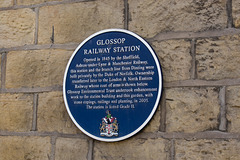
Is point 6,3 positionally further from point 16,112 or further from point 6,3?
point 16,112

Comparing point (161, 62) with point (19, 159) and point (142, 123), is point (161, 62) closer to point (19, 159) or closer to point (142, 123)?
point (142, 123)

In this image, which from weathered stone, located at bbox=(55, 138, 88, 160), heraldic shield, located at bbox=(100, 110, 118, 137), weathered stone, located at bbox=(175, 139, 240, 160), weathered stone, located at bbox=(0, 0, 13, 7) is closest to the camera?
weathered stone, located at bbox=(175, 139, 240, 160)

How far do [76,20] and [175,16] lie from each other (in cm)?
79

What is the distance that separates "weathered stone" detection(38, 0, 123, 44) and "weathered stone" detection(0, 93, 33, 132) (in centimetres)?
50

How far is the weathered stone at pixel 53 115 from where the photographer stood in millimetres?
2738

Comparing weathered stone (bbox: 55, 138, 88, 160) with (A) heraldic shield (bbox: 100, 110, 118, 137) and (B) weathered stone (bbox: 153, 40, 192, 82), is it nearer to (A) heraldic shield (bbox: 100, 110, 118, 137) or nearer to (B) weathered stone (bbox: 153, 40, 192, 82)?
(A) heraldic shield (bbox: 100, 110, 118, 137)

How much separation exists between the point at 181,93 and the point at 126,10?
0.75 m

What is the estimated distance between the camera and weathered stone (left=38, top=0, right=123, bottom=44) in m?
2.71

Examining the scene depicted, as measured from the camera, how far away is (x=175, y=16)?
8.24 feet

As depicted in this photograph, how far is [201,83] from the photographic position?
7.86 feet

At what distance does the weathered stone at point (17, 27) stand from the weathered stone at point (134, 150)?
1080mm

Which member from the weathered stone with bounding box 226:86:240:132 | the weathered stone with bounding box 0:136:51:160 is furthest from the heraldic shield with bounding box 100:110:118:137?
the weathered stone with bounding box 226:86:240:132

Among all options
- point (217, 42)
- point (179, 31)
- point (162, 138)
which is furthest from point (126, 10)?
point (162, 138)

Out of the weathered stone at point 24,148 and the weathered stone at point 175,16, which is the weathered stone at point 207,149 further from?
the weathered stone at point 24,148
